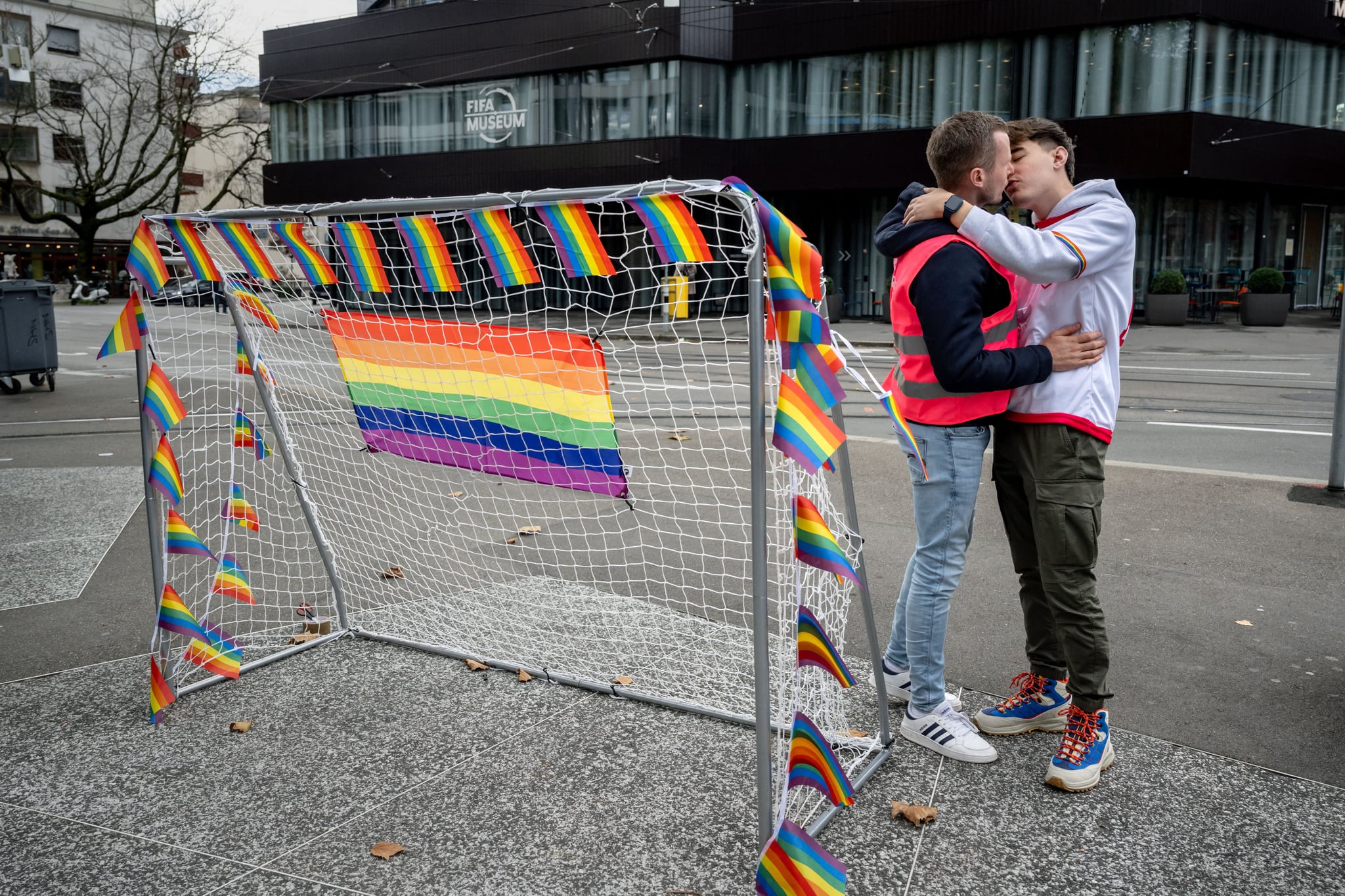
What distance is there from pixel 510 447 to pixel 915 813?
2026 millimetres

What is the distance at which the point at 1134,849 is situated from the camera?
9.46ft

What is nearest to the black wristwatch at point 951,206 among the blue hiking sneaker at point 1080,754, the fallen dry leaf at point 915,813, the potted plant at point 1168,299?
the blue hiking sneaker at point 1080,754

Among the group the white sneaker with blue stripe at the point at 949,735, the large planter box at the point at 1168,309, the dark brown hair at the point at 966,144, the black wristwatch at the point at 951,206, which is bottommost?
the white sneaker with blue stripe at the point at 949,735

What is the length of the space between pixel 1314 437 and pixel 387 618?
28.9ft

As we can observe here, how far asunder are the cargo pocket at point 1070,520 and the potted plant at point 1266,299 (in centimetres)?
2528

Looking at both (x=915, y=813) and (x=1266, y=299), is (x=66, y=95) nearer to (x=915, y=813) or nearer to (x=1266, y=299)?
(x=1266, y=299)

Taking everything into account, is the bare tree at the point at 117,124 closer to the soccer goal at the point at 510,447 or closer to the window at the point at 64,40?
the window at the point at 64,40

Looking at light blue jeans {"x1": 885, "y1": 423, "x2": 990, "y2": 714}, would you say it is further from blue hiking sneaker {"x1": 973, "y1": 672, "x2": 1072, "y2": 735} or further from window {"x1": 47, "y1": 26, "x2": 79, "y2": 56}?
window {"x1": 47, "y1": 26, "x2": 79, "y2": 56}

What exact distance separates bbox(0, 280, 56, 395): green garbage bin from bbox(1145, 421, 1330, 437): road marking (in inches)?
541

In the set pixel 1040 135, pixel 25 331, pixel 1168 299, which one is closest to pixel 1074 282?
pixel 1040 135

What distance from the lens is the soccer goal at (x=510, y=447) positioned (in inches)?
119

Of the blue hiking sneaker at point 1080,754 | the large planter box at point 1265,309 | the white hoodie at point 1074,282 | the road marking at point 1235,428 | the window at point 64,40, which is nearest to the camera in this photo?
the white hoodie at point 1074,282

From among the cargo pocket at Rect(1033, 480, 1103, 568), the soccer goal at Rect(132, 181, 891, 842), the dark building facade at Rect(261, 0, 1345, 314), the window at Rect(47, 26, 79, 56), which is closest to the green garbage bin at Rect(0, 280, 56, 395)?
the soccer goal at Rect(132, 181, 891, 842)

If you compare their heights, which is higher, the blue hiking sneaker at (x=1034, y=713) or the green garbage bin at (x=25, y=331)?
the green garbage bin at (x=25, y=331)
